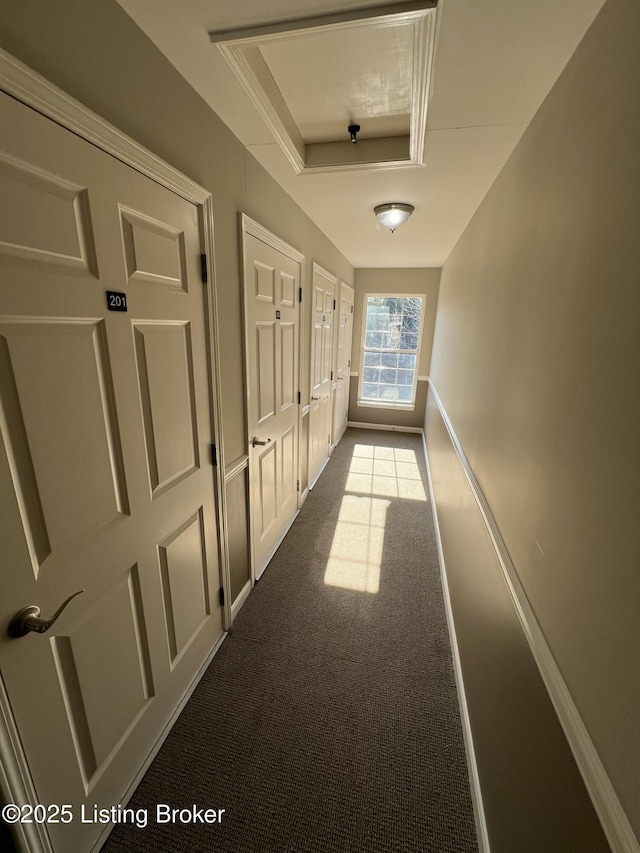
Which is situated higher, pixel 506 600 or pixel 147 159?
pixel 147 159

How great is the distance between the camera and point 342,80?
1309mm

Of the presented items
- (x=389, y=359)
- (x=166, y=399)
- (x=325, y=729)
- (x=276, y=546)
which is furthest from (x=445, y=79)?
(x=389, y=359)

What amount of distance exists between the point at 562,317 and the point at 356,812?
1766mm

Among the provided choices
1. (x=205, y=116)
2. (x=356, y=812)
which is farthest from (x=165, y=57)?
(x=356, y=812)

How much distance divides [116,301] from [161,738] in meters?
1.68

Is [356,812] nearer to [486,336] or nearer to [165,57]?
[486,336]

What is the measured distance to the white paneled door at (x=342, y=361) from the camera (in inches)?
166

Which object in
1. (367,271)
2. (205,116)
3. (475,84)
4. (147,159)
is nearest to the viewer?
(147,159)

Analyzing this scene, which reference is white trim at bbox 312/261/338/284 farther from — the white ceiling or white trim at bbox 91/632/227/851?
white trim at bbox 91/632/227/851

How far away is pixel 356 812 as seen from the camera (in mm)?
1189

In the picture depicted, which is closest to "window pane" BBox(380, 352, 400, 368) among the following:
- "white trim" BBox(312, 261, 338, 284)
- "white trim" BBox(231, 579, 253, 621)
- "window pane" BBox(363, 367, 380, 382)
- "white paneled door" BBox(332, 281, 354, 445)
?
"window pane" BBox(363, 367, 380, 382)

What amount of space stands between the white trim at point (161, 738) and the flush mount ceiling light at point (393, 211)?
278cm

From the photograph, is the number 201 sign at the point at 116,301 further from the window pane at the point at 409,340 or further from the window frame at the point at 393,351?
the window pane at the point at 409,340

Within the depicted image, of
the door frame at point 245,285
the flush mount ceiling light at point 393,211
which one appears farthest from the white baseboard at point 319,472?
the flush mount ceiling light at point 393,211
